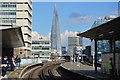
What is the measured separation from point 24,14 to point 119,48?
76.9 meters

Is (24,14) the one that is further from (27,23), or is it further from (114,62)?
(114,62)

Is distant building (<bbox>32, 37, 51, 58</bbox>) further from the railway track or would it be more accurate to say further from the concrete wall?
the concrete wall

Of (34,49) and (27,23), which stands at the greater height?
(27,23)

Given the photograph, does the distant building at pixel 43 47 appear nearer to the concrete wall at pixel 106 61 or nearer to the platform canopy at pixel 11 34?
the platform canopy at pixel 11 34

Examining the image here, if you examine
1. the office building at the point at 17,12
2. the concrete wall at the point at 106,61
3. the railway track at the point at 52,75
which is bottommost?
the railway track at the point at 52,75

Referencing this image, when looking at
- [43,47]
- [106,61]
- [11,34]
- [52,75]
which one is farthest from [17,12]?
[106,61]

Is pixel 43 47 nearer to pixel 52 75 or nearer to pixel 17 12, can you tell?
pixel 17 12

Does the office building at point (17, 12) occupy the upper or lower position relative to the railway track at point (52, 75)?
upper

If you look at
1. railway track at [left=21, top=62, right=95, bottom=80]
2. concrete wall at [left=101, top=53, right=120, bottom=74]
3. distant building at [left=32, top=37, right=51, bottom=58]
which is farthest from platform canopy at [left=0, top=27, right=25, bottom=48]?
distant building at [left=32, top=37, right=51, bottom=58]

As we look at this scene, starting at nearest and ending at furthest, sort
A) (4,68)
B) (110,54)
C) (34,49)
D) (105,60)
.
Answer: (4,68) → (110,54) → (105,60) → (34,49)

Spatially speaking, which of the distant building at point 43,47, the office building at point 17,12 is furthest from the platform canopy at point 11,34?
the distant building at point 43,47

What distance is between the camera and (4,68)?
628 inches

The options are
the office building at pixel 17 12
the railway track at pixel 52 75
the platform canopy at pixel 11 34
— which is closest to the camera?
Answer: the platform canopy at pixel 11 34

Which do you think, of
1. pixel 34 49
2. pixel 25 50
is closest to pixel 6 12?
pixel 25 50
